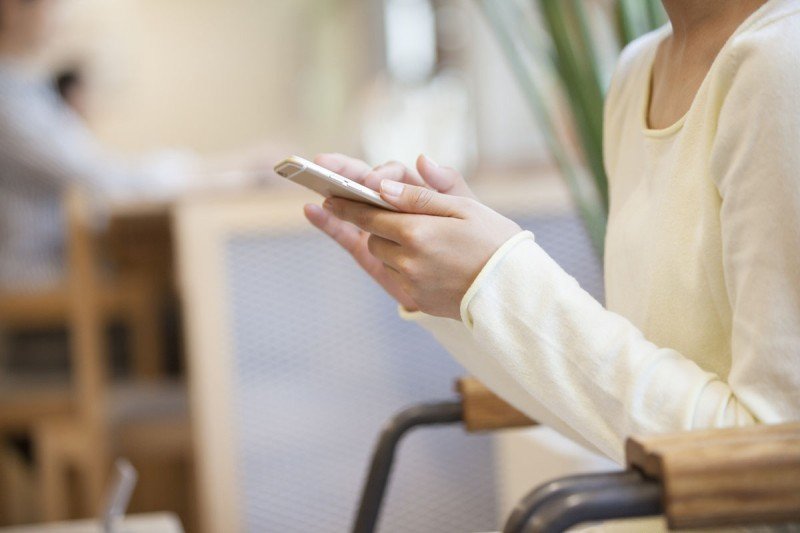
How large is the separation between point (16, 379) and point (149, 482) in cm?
55

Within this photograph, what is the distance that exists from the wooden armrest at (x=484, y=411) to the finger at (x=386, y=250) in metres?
0.28

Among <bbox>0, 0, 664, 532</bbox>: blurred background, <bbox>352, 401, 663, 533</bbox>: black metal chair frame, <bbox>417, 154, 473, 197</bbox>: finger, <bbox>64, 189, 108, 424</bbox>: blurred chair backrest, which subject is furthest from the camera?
<bbox>64, 189, 108, 424</bbox>: blurred chair backrest

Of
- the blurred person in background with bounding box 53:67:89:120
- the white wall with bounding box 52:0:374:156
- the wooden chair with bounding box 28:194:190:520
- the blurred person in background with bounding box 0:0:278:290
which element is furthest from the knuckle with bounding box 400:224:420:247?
the white wall with bounding box 52:0:374:156

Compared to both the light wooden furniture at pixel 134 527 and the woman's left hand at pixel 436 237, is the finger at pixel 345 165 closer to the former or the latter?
the woman's left hand at pixel 436 237

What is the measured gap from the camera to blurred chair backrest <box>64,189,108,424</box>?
2150mm

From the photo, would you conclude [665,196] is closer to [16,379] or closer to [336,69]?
[16,379]

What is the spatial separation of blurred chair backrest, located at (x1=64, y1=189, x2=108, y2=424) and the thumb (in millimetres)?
1635

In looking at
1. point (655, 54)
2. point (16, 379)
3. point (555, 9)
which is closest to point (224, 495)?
point (16, 379)

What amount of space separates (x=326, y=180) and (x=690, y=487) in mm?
271

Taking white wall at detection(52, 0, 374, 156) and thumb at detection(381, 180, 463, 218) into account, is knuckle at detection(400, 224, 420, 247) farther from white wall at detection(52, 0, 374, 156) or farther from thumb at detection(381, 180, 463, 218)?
white wall at detection(52, 0, 374, 156)

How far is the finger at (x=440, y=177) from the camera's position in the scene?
2.52 ft

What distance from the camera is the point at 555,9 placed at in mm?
1229

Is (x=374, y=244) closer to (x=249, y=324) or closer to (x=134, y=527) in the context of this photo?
(x=134, y=527)

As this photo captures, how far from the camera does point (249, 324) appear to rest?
77.0 inches
